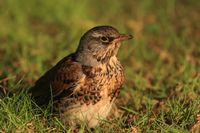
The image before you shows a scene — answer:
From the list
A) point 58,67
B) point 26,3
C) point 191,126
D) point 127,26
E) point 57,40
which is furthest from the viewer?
point 26,3

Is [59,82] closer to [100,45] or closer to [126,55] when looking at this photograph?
[100,45]

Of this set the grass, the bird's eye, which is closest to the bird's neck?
the bird's eye

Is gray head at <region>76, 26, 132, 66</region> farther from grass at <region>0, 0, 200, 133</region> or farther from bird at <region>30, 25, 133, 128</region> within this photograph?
grass at <region>0, 0, 200, 133</region>

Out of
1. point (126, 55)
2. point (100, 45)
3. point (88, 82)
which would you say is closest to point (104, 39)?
point (100, 45)

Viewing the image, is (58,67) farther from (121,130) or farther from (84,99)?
(121,130)

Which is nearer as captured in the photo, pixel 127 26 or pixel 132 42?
pixel 132 42

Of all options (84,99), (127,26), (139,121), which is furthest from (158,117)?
(127,26)

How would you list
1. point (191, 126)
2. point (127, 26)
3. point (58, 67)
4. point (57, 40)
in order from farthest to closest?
point (127, 26), point (57, 40), point (58, 67), point (191, 126)

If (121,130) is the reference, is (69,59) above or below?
above

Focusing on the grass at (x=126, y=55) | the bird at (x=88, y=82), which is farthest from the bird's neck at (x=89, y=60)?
the grass at (x=126, y=55)
